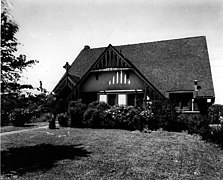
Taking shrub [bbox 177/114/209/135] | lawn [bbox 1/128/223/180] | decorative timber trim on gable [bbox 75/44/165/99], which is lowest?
lawn [bbox 1/128/223/180]

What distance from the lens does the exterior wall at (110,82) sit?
2069 centimetres

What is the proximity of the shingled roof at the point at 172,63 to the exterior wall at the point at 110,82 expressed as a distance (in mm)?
1845

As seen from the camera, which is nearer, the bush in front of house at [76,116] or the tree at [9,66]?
the tree at [9,66]

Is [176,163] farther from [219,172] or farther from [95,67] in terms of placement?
[95,67]

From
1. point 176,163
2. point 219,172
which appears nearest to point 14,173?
point 176,163

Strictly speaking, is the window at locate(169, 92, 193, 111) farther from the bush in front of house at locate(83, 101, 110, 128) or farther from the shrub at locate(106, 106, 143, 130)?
the bush in front of house at locate(83, 101, 110, 128)

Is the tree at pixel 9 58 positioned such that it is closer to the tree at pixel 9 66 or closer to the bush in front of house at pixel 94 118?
the tree at pixel 9 66

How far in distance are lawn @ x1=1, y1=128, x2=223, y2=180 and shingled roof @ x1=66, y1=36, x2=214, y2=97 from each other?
334 inches

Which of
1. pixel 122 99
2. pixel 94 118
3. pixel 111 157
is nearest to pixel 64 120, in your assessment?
pixel 94 118

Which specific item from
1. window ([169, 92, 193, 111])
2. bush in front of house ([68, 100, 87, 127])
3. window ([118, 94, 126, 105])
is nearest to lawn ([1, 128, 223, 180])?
bush in front of house ([68, 100, 87, 127])

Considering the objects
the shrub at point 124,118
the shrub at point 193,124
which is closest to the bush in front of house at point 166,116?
the shrub at point 193,124

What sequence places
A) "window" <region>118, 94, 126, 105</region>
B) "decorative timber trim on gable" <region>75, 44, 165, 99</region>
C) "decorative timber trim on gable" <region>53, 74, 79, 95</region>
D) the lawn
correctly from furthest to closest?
"decorative timber trim on gable" <region>53, 74, 79, 95</region> → "window" <region>118, 94, 126, 105</region> → "decorative timber trim on gable" <region>75, 44, 165, 99</region> → the lawn

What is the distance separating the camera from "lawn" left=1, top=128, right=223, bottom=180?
24.1 ft

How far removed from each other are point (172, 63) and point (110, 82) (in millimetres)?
6702
